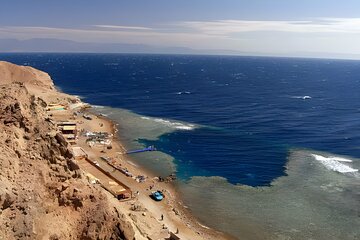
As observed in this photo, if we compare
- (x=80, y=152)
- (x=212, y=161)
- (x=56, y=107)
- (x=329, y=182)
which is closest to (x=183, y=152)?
(x=212, y=161)

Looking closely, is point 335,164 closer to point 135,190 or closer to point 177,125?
point 135,190

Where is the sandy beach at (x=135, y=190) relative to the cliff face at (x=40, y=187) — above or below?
below

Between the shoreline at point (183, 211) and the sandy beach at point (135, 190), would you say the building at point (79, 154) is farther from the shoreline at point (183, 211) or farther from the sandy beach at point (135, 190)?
the shoreline at point (183, 211)

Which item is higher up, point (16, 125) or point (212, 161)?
point (16, 125)

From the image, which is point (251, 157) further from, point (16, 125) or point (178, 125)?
point (16, 125)

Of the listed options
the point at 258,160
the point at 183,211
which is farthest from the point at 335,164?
the point at 183,211

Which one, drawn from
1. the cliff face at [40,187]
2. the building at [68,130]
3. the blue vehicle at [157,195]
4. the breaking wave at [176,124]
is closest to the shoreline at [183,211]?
the blue vehicle at [157,195]
